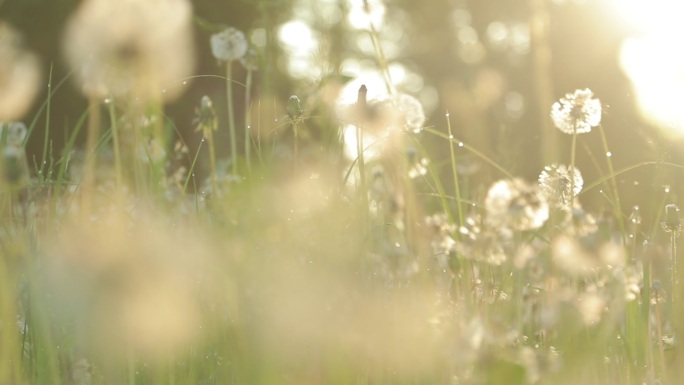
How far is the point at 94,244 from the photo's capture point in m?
2.17

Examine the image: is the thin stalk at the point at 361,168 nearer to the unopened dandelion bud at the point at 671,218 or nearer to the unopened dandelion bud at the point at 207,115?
the unopened dandelion bud at the point at 207,115

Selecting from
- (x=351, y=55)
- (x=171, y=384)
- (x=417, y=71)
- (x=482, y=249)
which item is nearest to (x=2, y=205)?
(x=171, y=384)

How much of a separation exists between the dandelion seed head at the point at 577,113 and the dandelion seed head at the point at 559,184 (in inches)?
4.4

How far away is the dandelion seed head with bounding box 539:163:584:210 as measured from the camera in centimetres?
218

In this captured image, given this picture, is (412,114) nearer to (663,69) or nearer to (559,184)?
(559,184)

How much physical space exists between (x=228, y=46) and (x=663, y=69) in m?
1.40

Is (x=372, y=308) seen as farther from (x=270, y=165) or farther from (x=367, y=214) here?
(x=270, y=165)

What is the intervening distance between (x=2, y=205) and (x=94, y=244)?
241 mm

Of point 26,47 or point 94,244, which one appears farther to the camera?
point 26,47

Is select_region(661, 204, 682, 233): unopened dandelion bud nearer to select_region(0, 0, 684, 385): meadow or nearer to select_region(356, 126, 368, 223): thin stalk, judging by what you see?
select_region(0, 0, 684, 385): meadow

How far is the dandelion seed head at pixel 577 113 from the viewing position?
7.42ft

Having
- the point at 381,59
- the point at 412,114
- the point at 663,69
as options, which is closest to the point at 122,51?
the point at 381,59

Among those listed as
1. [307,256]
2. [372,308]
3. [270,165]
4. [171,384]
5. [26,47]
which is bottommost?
[171,384]

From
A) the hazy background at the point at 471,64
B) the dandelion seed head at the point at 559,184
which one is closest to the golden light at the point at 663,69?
the hazy background at the point at 471,64
